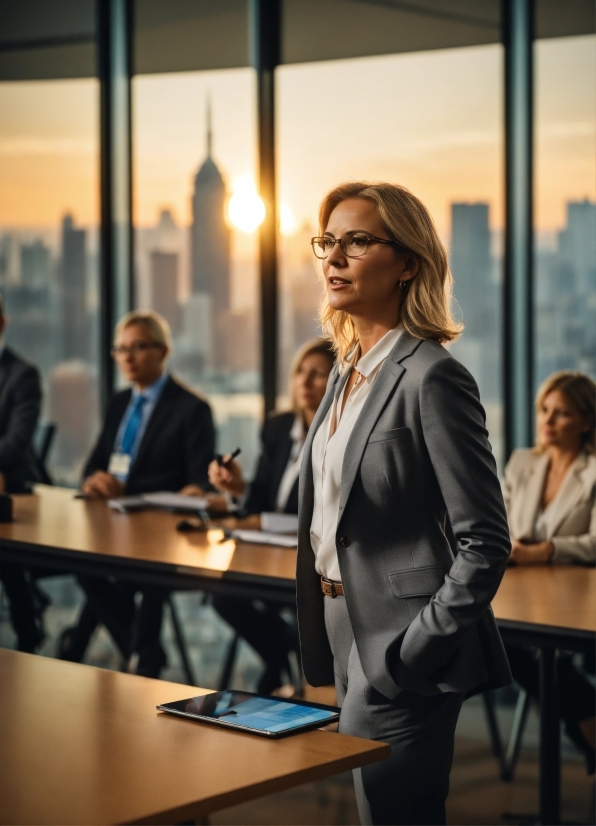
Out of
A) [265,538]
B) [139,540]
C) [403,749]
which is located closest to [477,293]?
[265,538]

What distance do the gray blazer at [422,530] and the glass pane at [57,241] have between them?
16.3 ft

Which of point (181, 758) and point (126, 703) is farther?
point (126, 703)

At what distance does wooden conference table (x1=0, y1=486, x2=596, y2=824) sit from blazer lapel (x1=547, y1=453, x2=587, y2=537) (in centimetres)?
44

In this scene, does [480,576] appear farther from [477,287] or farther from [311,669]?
[477,287]

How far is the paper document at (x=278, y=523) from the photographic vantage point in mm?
3797

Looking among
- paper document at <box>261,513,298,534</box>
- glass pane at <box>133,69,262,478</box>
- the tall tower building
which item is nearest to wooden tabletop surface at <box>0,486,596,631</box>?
paper document at <box>261,513,298,534</box>

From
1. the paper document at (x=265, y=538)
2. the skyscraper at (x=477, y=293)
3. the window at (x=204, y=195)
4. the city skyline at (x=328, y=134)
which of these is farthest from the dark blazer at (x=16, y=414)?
the skyscraper at (x=477, y=293)

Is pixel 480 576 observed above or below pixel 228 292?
below

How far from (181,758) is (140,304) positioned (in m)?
5.08

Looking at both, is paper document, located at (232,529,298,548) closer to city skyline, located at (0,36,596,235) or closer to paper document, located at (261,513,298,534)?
paper document, located at (261,513,298,534)

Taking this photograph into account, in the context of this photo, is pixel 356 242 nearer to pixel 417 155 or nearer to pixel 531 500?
pixel 531 500

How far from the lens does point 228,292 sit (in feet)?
20.6

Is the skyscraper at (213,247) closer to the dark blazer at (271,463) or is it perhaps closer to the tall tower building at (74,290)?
the tall tower building at (74,290)

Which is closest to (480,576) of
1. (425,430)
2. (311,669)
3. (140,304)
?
(425,430)
